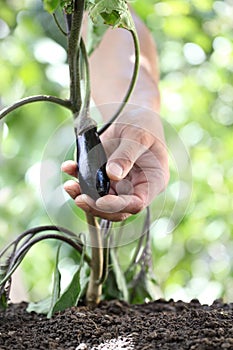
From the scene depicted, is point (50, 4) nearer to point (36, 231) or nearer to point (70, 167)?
point (70, 167)

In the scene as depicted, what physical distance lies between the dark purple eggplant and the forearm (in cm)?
39

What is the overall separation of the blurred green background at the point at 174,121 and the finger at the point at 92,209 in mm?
819

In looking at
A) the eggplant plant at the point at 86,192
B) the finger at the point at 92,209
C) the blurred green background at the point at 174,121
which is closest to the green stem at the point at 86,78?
the eggplant plant at the point at 86,192

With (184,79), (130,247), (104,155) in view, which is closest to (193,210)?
(184,79)

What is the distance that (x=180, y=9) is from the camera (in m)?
1.90

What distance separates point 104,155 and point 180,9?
1.24m

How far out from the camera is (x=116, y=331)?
736mm

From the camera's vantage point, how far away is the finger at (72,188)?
77 centimetres

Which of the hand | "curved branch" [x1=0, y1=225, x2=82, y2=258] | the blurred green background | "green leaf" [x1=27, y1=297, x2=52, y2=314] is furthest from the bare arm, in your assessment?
the blurred green background

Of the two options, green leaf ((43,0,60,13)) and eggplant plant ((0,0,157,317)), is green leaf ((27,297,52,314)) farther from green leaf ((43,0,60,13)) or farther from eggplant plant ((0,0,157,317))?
green leaf ((43,0,60,13))

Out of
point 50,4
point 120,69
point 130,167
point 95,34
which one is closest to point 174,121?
point 120,69

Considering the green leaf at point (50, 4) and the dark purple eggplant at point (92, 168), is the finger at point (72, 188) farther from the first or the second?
the green leaf at point (50, 4)

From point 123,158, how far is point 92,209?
7 centimetres

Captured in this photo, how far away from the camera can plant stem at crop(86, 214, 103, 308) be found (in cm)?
85
